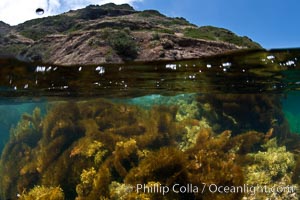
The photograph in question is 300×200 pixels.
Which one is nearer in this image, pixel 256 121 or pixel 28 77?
pixel 28 77

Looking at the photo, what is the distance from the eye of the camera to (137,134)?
14.4 metres

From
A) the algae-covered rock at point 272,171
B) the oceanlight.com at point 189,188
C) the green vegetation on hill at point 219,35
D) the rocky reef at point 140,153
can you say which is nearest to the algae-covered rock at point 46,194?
the rocky reef at point 140,153

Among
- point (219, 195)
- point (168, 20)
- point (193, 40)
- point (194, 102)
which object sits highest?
point (168, 20)

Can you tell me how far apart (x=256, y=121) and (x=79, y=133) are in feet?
25.5

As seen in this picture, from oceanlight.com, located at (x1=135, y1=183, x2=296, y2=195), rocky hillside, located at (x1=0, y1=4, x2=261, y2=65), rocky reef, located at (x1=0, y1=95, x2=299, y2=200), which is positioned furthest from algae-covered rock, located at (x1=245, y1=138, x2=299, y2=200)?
rocky hillside, located at (x1=0, y1=4, x2=261, y2=65)

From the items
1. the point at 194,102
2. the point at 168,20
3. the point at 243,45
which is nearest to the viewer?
the point at 194,102

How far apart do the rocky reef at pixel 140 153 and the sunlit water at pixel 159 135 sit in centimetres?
4

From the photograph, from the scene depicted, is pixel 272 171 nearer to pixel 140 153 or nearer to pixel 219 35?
pixel 140 153

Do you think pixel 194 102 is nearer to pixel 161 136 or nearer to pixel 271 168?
pixel 161 136

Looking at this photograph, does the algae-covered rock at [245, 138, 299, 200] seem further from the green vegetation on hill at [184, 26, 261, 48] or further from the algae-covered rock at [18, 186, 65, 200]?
the green vegetation on hill at [184, 26, 261, 48]

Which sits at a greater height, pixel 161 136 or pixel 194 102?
pixel 194 102

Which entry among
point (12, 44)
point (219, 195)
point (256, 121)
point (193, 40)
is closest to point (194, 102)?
point (256, 121)

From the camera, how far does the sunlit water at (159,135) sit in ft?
36.9

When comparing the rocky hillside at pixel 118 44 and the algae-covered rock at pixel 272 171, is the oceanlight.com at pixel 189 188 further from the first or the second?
the rocky hillside at pixel 118 44
